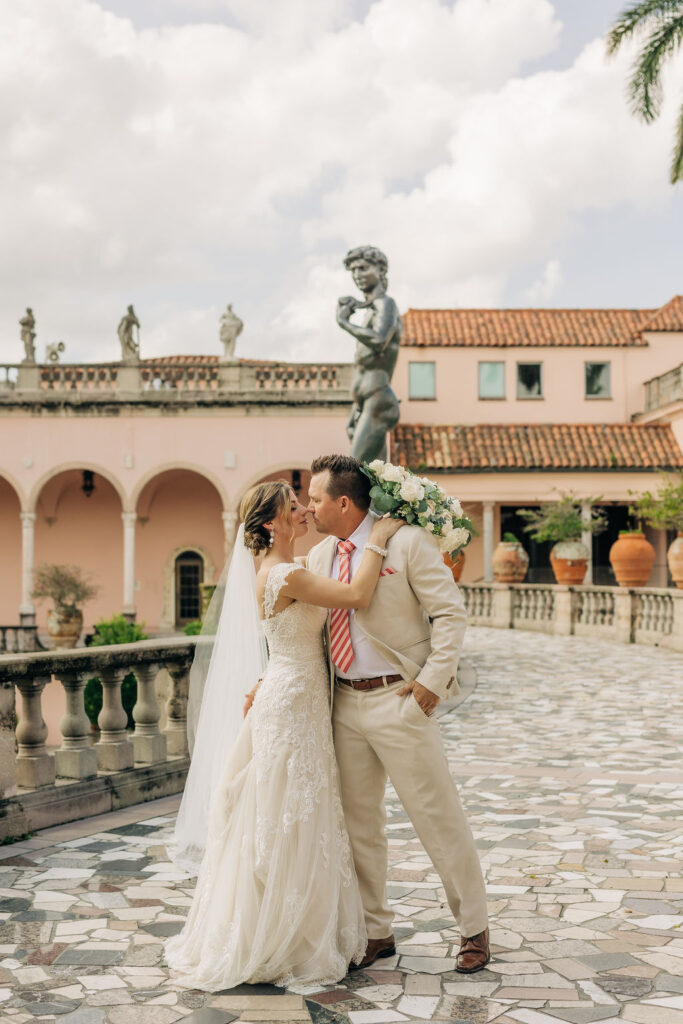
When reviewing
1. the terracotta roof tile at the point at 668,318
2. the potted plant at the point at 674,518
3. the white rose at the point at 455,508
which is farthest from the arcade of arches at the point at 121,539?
the white rose at the point at 455,508

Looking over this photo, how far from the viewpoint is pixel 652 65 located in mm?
16172

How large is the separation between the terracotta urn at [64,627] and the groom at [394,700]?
69.0 ft

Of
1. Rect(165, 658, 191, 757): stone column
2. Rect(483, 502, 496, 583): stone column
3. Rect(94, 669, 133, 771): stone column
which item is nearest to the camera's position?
Rect(94, 669, 133, 771): stone column

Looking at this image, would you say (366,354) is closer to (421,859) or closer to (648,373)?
(421,859)

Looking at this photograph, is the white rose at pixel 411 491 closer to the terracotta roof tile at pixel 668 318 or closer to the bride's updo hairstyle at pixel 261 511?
the bride's updo hairstyle at pixel 261 511

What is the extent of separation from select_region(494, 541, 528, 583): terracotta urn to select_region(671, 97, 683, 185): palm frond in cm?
863

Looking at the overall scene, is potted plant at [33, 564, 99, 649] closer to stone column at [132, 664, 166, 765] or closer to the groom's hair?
stone column at [132, 664, 166, 765]

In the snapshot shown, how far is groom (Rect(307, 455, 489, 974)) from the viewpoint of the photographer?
11.9 feet

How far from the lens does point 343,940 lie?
370cm

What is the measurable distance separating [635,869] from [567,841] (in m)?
0.57

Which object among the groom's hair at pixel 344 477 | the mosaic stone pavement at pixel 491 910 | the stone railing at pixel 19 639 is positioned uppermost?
the groom's hair at pixel 344 477

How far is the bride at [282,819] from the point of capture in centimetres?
359

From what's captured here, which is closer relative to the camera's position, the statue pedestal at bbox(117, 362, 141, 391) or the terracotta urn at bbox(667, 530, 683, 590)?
the terracotta urn at bbox(667, 530, 683, 590)

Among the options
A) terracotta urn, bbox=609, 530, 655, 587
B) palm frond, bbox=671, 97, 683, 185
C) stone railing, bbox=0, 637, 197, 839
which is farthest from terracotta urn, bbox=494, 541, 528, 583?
stone railing, bbox=0, 637, 197, 839
